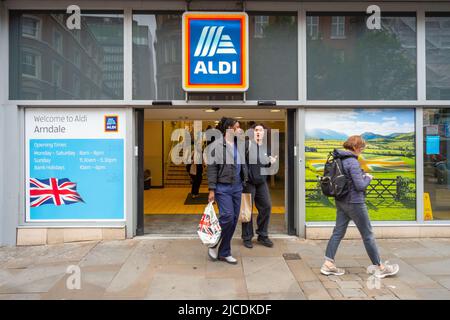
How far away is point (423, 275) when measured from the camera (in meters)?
4.47

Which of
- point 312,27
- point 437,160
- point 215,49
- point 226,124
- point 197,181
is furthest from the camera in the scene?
point 197,181

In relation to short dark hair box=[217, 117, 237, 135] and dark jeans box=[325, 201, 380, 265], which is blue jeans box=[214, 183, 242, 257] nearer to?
short dark hair box=[217, 117, 237, 135]

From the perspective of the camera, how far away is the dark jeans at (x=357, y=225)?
428 centimetres

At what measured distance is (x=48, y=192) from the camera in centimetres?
600

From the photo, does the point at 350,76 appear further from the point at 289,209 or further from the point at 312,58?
the point at 289,209

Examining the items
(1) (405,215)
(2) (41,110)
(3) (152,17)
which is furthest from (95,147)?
(1) (405,215)

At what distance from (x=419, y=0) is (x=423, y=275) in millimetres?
4722

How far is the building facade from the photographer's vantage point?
5934 millimetres

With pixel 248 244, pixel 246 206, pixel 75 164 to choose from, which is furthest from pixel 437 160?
pixel 75 164

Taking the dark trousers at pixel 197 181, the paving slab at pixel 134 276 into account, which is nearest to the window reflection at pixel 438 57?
the paving slab at pixel 134 276

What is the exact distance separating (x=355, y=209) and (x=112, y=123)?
422cm

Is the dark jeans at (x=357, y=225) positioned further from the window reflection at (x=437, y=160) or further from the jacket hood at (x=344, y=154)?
the window reflection at (x=437, y=160)

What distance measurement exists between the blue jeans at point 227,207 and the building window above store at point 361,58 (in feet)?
7.77

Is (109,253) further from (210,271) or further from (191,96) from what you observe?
(191,96)
